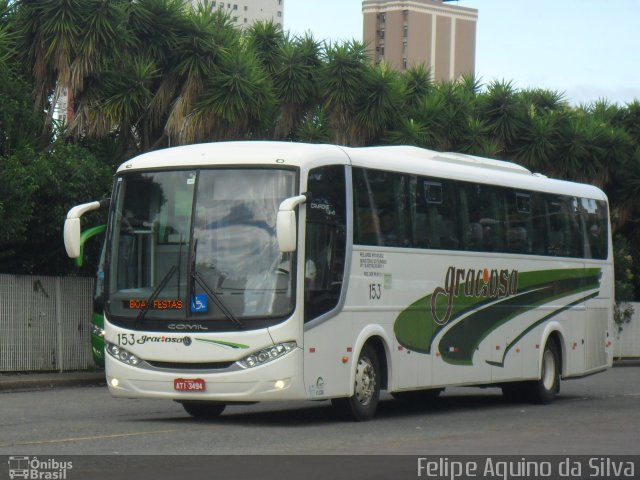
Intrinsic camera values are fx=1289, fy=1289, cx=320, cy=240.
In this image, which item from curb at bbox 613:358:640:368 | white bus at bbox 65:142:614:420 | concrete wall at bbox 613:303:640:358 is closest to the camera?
white bus at bbox 65:142:614:420

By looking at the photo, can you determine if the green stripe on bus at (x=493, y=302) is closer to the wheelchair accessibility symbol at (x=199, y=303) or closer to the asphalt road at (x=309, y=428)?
the asphalt road at (x=309, y=428)

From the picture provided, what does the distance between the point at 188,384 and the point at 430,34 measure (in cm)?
15582

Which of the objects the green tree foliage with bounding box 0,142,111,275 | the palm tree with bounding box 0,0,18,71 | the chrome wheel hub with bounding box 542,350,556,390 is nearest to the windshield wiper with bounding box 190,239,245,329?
the chrome wheel hub with bounding box 542,350,556,390

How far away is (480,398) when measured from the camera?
70.2 feet

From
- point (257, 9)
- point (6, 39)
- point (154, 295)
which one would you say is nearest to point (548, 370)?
point (154, 295)

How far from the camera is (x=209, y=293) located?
14078 mm

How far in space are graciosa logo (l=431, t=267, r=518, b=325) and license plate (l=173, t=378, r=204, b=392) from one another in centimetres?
408

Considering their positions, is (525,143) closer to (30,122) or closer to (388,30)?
(30,122)

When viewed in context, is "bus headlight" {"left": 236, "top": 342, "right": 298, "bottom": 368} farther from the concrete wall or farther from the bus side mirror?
the concrete wall

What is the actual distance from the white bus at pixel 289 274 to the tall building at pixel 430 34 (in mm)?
146904

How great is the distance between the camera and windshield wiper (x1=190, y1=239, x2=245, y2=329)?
13969 mm

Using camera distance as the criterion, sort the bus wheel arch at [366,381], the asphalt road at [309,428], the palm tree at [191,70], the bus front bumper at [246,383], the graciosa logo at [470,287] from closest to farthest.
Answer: the asphalt road at [309,428], the bus front bumper at [246,383], the bus wheel arch at [366,381], the graciosa logo at [470,287], the palm tree at [191,70]

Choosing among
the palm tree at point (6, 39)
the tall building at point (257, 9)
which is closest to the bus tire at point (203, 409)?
the palm tree at point (6, 39)

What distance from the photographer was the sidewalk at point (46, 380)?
21.5 metres
